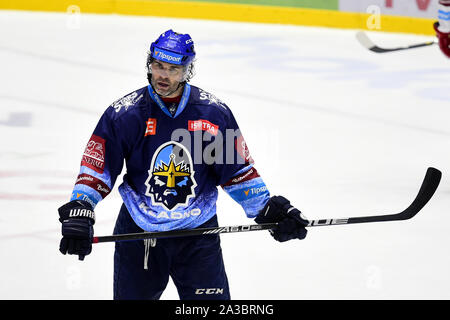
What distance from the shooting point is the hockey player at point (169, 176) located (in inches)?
134

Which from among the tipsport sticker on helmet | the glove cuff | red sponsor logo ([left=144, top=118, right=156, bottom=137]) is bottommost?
the glove cuff

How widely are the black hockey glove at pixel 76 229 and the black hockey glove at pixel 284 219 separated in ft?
1.98

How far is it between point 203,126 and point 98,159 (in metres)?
0.36

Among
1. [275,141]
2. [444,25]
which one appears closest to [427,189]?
[444,25]

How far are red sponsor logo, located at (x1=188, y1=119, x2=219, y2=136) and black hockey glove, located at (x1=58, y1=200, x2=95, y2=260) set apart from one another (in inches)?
16.8

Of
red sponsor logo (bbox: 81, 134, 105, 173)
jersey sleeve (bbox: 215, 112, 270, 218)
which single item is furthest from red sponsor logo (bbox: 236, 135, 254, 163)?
red sponsor logo (bbox: 81, 134, 105, 173)

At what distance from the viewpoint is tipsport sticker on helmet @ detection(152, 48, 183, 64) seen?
3.39m

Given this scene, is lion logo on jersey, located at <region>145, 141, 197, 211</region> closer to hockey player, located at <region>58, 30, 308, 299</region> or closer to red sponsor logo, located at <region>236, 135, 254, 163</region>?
hockey player, located at <region>58, 30, 308, 299</region>

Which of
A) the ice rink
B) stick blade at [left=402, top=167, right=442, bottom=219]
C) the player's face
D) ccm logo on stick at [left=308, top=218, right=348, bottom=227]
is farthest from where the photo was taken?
the ice rink

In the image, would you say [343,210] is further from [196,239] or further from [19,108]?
[19,108]

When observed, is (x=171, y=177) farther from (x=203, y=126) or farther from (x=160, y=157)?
(x=203, y=126)

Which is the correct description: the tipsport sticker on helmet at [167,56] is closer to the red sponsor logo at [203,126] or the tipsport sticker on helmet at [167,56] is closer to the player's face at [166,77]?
the player's face at [166,77]

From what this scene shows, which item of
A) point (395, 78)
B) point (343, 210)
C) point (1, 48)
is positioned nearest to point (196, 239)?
point (343, 210)

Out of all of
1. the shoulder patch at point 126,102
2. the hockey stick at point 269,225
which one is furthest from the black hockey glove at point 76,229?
the shoulder patch at point 126,102
